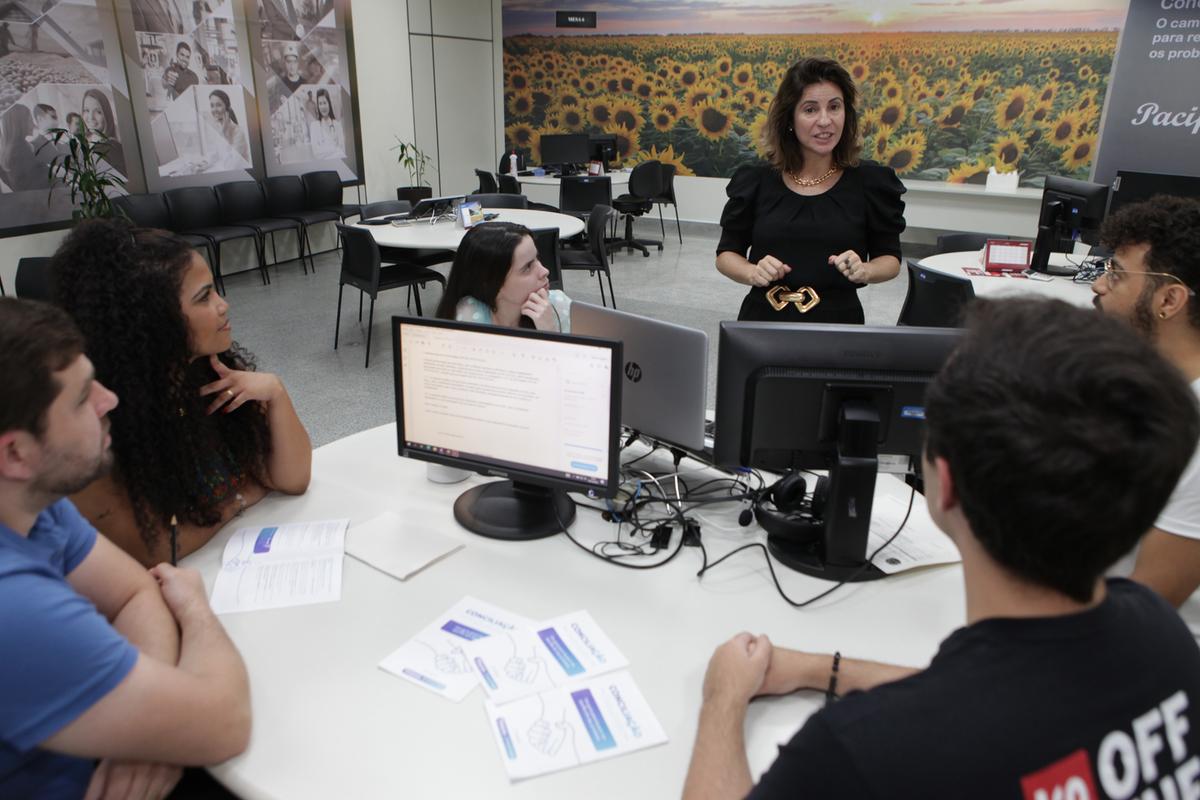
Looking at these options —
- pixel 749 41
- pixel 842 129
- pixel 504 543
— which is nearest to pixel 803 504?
pixel 504 543

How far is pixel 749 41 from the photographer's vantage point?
8492 mm

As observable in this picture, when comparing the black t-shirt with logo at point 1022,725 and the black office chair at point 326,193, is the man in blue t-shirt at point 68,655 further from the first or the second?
the black office chair at point 326,193

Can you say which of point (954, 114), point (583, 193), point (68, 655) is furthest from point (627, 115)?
point (68, 655)

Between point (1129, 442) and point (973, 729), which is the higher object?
point (1129, 442)

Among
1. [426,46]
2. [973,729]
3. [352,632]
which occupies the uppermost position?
[426,46]

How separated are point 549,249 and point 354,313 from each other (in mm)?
2004

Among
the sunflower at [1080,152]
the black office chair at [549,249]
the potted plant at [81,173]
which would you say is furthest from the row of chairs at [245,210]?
the sunflower at [1080,152]

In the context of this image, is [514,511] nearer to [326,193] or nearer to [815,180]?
[815,180]

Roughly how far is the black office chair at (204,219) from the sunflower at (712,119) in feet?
17.0

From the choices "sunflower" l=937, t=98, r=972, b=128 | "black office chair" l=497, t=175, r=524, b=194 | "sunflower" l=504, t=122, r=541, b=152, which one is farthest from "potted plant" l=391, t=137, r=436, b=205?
"sunflower" l=937, t=98, r=972, b=128

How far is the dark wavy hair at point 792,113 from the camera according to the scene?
2459 mm

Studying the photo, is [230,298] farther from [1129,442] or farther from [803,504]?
[1129,442]

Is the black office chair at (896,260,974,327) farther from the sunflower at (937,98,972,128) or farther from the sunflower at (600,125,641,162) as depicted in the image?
the sunflower at (600,125,641,162)

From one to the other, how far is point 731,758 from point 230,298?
20.6 ft
